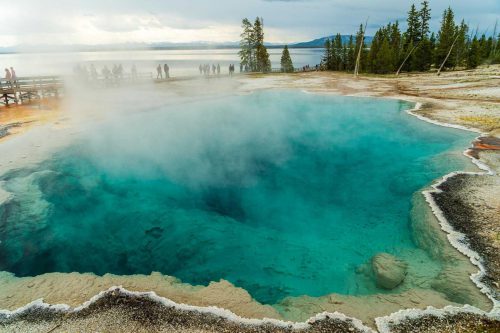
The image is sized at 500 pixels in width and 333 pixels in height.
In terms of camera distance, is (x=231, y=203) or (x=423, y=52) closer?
(x=231, y=203)

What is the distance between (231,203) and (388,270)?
585 cm

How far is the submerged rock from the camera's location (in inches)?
261

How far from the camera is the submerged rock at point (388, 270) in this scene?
662 cm

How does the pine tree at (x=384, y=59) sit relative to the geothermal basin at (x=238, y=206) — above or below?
above

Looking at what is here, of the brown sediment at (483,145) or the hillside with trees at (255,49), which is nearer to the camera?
the brown sediment at (483,145)

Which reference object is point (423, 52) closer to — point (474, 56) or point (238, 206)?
point (474, 56)

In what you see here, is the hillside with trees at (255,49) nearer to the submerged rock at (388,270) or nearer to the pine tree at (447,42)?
the pine tree at (447,42)

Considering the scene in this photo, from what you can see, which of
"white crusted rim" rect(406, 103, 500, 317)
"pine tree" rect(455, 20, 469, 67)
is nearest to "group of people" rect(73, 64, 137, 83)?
"white crusted rim" rect(406, 103, 500, 317)

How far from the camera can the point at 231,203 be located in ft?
37.2

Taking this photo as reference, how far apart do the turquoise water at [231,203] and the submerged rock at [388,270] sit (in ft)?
0.83

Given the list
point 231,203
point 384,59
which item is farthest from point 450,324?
point 384,59

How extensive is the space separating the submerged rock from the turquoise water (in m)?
0.25

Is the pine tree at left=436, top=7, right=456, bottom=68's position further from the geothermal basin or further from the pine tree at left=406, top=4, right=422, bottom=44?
the geothermal basin

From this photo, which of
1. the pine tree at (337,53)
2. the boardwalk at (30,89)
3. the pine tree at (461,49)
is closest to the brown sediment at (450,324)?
the boardwalk at (30,89)
